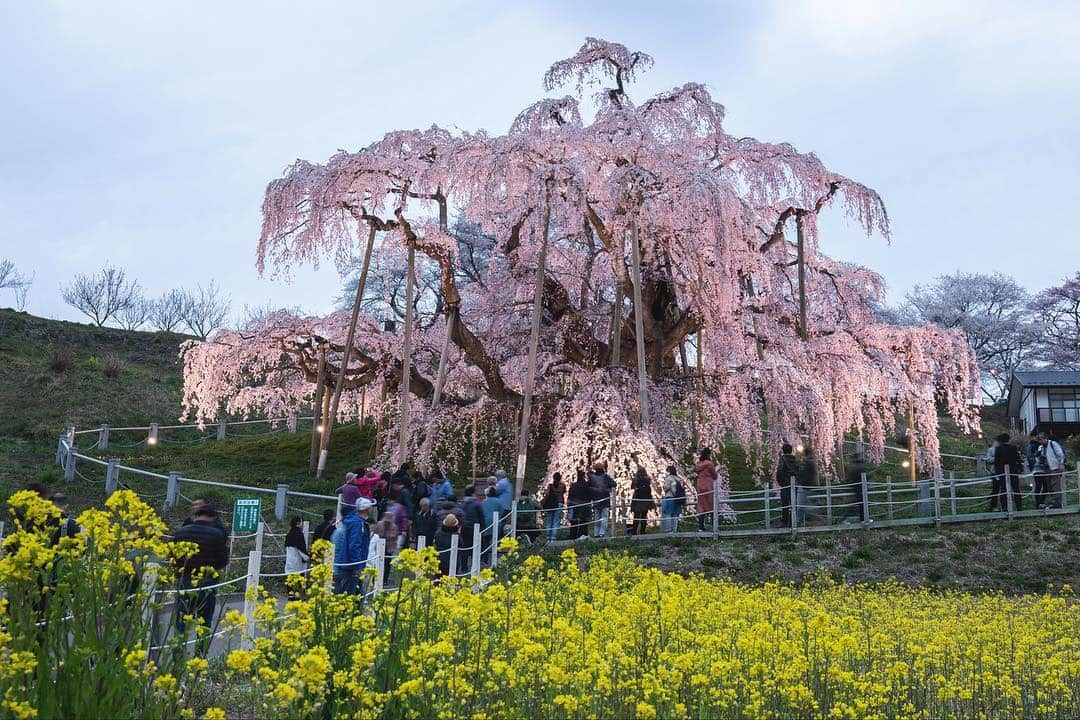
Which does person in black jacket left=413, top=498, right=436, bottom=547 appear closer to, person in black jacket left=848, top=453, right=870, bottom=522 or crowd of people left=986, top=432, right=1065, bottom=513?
person in black jacket left=848, top=453, right=870, bottom=522

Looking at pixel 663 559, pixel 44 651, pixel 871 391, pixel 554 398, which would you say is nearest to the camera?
pixel 44 651

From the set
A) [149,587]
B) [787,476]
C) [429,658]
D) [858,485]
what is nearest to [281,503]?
[787,476]

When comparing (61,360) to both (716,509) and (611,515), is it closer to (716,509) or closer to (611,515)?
(611,515)

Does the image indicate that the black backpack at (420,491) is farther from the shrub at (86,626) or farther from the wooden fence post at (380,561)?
the shrub at (86,626)

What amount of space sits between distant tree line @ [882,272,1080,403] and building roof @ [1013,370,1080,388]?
30.8 feet

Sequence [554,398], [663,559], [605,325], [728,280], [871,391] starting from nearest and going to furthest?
1. [663,559]
2. [728,280]
3. [871,391]
4. [554,398]
5. [605,325]

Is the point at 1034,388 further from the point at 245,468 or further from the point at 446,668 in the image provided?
the point at 446,668

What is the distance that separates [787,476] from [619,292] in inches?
220

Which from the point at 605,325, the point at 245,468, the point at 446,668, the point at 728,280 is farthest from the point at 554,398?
the point at 446,668

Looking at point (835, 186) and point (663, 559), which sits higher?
point (835, 186)

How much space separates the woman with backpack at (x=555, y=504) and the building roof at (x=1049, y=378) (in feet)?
120

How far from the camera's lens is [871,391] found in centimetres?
2294

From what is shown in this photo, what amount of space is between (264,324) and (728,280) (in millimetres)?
14372

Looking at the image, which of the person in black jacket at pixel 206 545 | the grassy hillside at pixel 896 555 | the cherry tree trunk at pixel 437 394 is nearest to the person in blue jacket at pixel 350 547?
the person in black jacket at pixel 206 545
